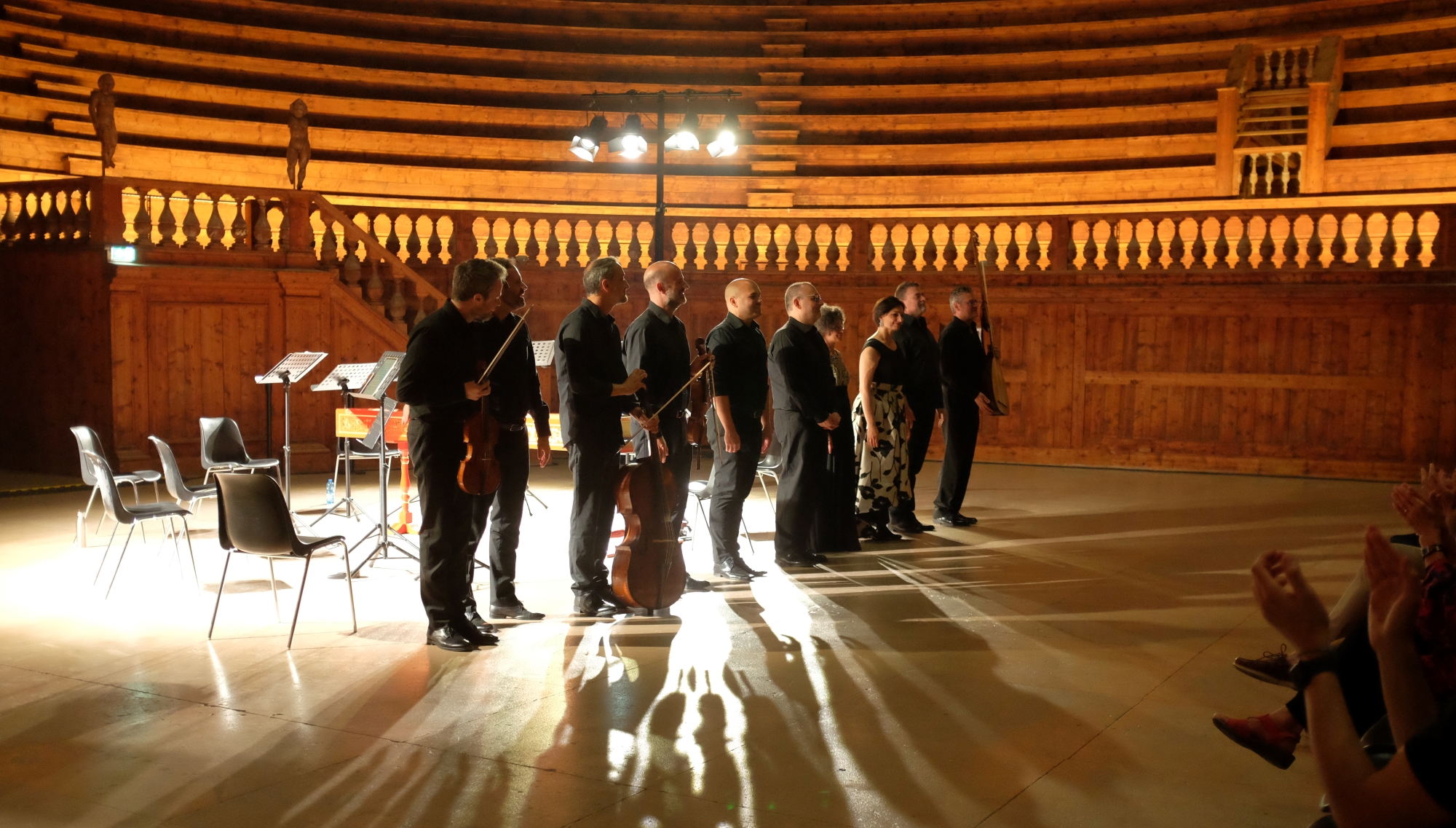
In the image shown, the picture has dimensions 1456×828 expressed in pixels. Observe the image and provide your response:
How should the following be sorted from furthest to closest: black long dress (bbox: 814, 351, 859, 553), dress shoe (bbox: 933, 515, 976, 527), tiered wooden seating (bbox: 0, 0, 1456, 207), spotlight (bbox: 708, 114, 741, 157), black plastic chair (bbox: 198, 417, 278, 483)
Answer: tiered wooden seating (bbox: 0, 0, 1456, 207) < spotlight (bbox: 708, 114, 741, 157) < dress shoe (bbox: 933, 515, 976, 527) < black plastic chair (bbox: 198, 417, 278, 483) < black long dress (bbox: 814, 351, 859, 553)

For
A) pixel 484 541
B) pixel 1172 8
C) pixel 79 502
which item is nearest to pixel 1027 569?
pixel 484 541

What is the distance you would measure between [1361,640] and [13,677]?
4.19 meters

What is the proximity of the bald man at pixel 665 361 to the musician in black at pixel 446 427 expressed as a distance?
97 centimetres

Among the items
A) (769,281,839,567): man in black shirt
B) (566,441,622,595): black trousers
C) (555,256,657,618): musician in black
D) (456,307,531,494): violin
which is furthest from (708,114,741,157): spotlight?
(456,307,531,494): violin

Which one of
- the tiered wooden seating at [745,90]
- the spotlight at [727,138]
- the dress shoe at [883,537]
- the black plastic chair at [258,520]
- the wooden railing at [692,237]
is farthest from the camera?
the tiered wooden seating at [745,90]

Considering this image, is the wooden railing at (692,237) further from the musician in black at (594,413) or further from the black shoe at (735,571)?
the musician in black at (594,413)

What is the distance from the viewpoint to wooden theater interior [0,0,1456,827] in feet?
11.2

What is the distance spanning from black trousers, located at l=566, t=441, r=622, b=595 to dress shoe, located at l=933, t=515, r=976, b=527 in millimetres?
3185

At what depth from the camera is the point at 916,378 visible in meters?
7.54

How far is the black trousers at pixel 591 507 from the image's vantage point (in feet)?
16.7

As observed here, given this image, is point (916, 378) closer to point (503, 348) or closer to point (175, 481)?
point (503, 348)

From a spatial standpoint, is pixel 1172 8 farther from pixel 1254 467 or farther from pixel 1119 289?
pixel 1254 467

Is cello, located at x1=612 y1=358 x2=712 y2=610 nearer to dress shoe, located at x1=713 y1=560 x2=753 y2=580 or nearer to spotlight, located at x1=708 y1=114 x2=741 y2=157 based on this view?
dress shoe, located at x1=713 y1=560 x2=753 y2=580

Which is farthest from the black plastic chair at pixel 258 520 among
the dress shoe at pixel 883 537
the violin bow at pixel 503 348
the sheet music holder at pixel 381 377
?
the dress shoe at pixel 883 537
